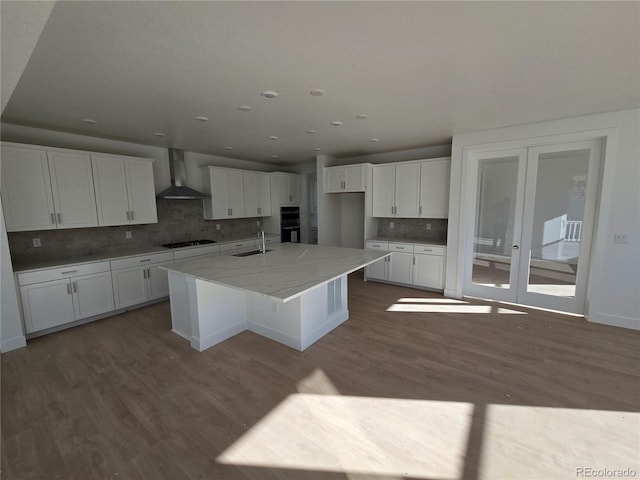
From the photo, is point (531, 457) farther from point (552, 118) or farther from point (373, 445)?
point (552, 118)

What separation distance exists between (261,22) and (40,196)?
362 cm

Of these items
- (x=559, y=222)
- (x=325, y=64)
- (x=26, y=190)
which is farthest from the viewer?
(x=559, y=222)

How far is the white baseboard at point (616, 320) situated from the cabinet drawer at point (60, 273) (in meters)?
6.35

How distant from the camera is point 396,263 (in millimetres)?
4934

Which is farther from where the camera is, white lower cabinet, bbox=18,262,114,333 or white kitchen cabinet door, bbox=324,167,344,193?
white kitchen cabinet door, bbox=324,167,344,193

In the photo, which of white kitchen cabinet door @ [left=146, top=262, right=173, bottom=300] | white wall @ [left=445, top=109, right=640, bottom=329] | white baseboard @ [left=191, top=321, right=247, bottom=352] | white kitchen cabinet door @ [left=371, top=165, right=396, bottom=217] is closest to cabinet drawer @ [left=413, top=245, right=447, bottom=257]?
white kitchen cabinet door @ [left=371, top=165, right=396, bottom=217]

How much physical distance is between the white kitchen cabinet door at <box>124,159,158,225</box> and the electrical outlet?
6.28 m

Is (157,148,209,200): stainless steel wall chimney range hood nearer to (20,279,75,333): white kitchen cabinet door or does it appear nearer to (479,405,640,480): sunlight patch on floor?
(20,279,75,333): white kitchen cabinet door

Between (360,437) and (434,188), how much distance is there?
394 cm

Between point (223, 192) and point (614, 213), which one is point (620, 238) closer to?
point (614, 213)

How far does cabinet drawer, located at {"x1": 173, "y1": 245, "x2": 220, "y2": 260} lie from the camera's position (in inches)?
172

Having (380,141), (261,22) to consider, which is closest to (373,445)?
(261,22)

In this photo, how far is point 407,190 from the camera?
4.88 m

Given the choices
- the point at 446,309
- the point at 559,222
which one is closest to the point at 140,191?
the point at 446,309
